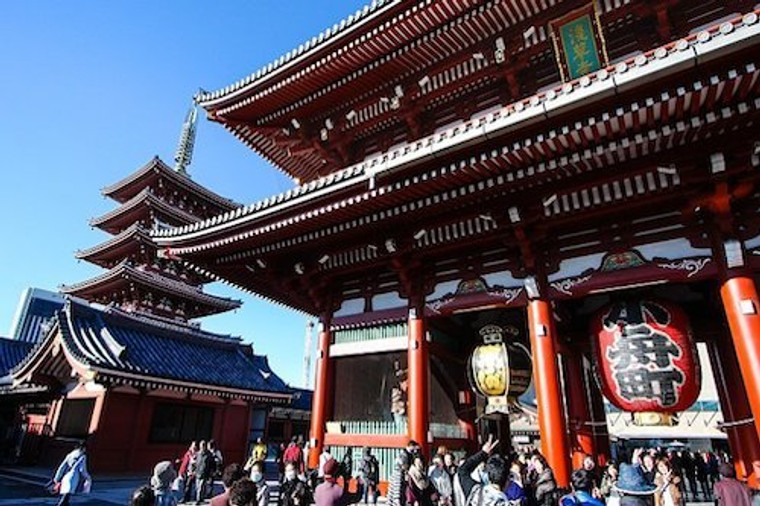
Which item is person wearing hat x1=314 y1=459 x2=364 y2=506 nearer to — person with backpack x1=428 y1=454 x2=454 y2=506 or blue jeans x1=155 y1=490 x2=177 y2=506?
person with backpack x1=428 y1=454 x2=454 y2=506

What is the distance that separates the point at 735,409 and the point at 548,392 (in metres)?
5.03

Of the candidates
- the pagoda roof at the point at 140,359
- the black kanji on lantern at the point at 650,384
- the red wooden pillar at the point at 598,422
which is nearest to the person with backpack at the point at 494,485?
the black kanji on lantern at the point at 650,384

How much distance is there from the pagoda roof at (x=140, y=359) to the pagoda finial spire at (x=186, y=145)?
2071cm

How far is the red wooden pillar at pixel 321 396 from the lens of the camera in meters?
9.59

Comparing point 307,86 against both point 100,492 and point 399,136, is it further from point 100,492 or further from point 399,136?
point 100,492

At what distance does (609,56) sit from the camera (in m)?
8.97

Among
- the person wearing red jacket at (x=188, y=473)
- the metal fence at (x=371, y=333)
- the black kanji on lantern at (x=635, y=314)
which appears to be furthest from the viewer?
the person wearing red jacket at (x=188, y=473)

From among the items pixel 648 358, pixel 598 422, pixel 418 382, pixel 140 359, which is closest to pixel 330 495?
pixel 418 382

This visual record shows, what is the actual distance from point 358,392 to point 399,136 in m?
6.63

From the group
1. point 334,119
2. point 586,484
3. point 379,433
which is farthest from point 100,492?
point 586,484

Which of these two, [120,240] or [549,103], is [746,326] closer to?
[549,103]

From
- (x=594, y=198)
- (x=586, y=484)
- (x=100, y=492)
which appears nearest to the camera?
(x=586, y=484)

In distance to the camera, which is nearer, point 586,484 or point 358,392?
point 586,484

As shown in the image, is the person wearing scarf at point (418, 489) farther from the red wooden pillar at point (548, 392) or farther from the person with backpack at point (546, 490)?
the red wooden pillar at point (548, 392)
